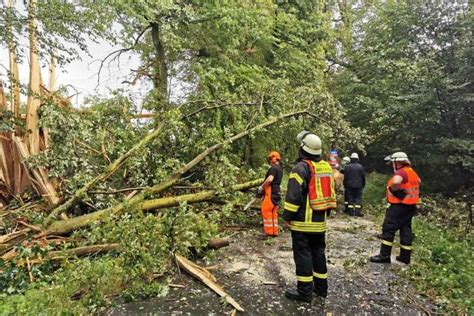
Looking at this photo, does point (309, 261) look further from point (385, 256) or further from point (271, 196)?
point (271, 196)

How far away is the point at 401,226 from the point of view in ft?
15.8

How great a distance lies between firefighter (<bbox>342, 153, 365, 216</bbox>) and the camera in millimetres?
8742

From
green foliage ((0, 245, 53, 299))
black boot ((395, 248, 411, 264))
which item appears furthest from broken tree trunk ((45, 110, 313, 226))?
black boot ((395, 248, 411, 264))

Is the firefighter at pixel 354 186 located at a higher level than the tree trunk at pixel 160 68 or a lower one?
lower

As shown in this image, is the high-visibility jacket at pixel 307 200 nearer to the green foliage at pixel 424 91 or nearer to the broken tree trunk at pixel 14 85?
the broken tree trunk at pixel 14 85

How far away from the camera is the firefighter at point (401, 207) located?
15.6ft

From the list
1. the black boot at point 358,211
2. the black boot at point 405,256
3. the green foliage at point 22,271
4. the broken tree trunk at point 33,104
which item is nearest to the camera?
the green foliage at point 22,271

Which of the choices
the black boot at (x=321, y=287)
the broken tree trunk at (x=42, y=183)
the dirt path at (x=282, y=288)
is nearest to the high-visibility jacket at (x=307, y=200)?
the black boot at (x=321, y=287)

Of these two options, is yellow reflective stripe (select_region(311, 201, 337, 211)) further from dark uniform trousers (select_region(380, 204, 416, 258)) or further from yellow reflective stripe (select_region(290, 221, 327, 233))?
dark uniform trousers (select_region(380, 204, 416, 258))

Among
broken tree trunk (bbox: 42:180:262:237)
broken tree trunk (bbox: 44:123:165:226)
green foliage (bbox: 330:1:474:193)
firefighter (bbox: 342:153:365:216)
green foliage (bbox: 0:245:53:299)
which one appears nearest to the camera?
green foliage (bbox: 0:245:53:299)

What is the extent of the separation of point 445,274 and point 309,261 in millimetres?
2116

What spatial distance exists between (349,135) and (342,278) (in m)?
4.24

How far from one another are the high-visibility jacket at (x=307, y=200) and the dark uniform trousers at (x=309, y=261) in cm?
12

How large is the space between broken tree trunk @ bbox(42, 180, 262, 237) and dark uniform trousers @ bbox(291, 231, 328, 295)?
254cm
